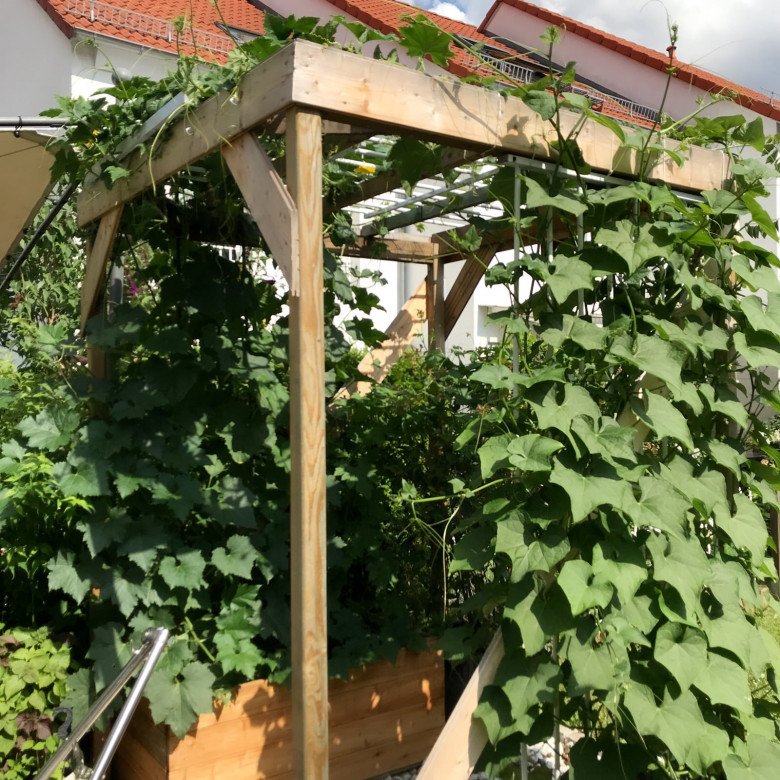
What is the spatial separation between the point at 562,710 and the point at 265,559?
102 cm

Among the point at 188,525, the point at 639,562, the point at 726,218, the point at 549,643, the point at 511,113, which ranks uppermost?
the point at 511,113

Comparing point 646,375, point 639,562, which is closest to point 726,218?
point 646,375

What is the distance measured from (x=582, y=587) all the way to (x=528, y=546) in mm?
142

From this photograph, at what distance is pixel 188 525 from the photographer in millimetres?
2721

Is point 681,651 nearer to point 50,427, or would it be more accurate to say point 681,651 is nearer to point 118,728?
point 118,728

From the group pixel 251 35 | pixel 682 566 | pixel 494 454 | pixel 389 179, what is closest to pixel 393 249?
pixel 389 179

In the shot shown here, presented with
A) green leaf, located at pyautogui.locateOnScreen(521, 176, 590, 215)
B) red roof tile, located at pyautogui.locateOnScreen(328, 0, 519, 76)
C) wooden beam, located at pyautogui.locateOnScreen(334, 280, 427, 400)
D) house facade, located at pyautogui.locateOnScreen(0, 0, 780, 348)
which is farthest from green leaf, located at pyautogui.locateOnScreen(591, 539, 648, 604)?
red roof tile, located at pyautogui.locateOnScreen(328, 0, 519, 76)

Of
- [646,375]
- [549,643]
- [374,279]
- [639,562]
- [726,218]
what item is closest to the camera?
[639,562]

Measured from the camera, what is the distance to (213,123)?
1.98m

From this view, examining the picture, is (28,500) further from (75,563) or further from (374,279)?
(374,279)

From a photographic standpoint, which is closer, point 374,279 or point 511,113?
point 511,113

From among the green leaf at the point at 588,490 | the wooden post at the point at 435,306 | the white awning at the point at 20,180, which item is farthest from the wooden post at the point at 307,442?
the wooden post at the point at 435,306

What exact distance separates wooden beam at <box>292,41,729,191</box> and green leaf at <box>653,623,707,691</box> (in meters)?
1.16

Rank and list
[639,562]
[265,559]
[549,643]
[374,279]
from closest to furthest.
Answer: [639,562] → [549,643] → [265,559] → [374,279]
